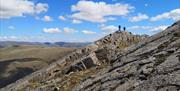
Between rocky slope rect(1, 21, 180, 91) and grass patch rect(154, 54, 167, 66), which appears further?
grass patch rect(154, 54, 167, 66)

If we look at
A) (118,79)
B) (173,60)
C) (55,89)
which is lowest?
(55,89)

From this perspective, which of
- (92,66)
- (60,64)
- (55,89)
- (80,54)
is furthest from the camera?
(80,54)

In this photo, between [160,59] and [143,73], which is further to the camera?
[160,59]

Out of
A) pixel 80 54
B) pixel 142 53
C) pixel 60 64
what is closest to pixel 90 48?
pixel 80 54

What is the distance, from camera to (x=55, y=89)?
38969 millimetres

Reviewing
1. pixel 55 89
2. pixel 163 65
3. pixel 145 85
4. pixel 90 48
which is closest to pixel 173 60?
pixel 163 65

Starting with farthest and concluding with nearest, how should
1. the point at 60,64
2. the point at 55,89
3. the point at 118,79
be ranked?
the point at 60,64, the point at 55,89, the point at 118,79

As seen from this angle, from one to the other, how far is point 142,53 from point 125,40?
39.5 metres

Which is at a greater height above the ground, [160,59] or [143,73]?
[160,59]

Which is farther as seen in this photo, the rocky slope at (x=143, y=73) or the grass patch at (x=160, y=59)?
the grass patch at (x=160, y=59)

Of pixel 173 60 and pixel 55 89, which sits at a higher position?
pixel 173 60

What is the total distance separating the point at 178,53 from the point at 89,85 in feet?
31.7

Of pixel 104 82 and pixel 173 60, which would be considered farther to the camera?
pixel 104 82

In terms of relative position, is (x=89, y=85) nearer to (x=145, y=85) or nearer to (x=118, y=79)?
(x=118, y=79)
